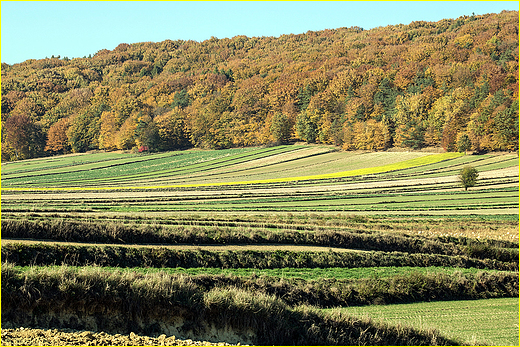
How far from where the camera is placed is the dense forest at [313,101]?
93750 mm

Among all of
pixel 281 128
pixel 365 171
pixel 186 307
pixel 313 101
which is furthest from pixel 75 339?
pixel 313 101

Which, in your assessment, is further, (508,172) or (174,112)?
(174,112)

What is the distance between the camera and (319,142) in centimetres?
11019

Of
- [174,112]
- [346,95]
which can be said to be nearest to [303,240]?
[346,95]

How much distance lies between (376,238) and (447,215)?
15.7m

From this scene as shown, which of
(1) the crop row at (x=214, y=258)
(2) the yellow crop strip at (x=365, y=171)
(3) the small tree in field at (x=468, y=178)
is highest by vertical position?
(1) the crop row at (x=214, y=258)

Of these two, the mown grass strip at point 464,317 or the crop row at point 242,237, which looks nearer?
the mown grass strip at point 464,317

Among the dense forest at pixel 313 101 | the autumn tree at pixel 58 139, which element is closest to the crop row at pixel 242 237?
the dense forest at pixel 313 101

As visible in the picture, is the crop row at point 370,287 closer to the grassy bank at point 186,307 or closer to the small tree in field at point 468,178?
the grassy bank at point 186,307

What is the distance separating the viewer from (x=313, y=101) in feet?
375

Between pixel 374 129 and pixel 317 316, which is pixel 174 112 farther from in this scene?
→ pixel 317 316

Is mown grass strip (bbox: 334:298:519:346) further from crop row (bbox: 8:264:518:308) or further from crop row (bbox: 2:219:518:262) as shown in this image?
crop row (bbox: 2:219:518:262)

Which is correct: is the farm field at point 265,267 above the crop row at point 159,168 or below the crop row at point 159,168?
above

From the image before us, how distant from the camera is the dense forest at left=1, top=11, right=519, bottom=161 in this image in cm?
9375
